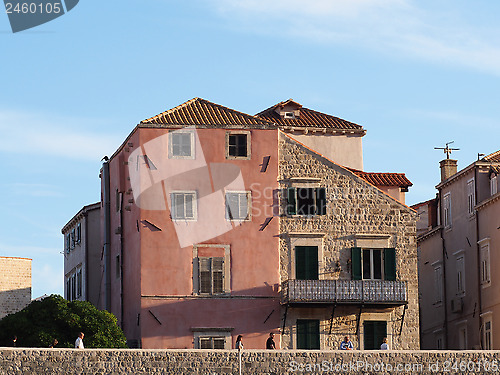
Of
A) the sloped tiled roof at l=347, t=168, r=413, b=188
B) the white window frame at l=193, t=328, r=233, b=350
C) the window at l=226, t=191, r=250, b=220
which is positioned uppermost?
the sloped tiled roof at l=347, t=168, r=413, b=188

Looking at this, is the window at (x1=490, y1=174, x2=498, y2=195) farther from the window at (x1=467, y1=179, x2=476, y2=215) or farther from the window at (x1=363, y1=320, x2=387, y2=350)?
the window at (x1=363, y1=320, x2=387, y2=350)

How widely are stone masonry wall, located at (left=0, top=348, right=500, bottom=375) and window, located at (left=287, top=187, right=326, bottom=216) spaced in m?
12.8

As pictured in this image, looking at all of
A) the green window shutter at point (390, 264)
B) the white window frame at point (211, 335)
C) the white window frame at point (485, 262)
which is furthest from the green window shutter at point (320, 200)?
the white window frame at point (485, 262)

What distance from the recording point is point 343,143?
234 ft

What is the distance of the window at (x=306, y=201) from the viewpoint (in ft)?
205

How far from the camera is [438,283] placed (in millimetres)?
71062

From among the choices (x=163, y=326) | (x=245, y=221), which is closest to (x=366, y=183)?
(x=245, y=221)

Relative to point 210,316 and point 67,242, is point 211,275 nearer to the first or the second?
point 210,316

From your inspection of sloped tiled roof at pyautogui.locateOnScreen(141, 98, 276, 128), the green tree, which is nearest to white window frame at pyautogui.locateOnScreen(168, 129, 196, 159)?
sloped tiled roof at pyautogui.locateOnScreen(141, 98, 276, 128)

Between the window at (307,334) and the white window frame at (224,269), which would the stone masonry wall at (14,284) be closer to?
the white window frame at (224,269)

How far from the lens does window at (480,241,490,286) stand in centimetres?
6481

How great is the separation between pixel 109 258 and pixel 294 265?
10.9 meters

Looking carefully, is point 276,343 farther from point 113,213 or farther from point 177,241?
point 113,213

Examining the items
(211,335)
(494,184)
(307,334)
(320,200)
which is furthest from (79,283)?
(494,184)
